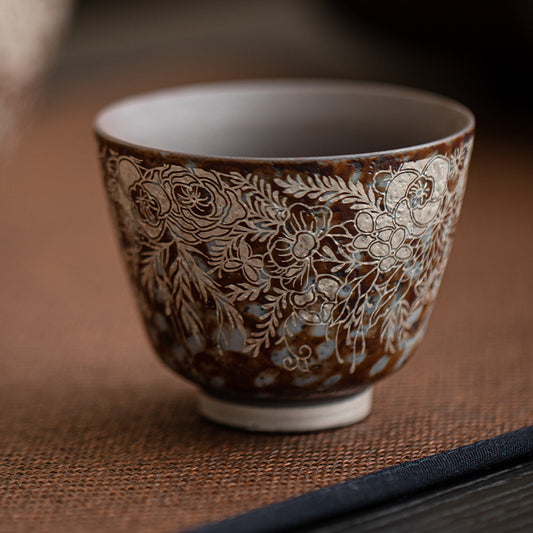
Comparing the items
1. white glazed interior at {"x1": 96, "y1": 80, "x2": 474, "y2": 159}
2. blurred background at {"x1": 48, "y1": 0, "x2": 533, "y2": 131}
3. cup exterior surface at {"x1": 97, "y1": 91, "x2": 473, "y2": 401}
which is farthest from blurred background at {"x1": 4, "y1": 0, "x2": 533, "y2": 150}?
cup exterior surface at {"x1": 97, "y1": 91, "x2": 473, "y2": 401}

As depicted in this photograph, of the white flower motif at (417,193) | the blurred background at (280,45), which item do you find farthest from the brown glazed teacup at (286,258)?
the blurred background at (280,45)

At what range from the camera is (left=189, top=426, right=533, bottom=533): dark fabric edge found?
34cm

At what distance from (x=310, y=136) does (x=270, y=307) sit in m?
0.15

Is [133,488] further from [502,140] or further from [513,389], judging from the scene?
[502,140]

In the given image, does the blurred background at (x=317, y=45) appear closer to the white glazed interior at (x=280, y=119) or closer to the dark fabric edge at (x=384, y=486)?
the white glazed interior at (x=280, y=119)

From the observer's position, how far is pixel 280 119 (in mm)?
504

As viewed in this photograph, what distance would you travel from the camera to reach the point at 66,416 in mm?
475

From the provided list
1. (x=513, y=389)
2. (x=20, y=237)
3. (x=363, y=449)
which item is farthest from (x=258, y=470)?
(x=20, y=237)

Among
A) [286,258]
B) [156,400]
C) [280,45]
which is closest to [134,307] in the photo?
[156,400]

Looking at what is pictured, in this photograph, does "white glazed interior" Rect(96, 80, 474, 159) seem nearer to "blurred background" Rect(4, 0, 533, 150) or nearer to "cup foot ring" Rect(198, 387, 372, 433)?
"cup foot ring" Rect(198, 387, 372, 433)

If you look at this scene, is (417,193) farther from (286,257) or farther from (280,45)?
(280,45)

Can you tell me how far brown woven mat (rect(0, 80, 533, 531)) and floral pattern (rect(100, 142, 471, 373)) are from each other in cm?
5

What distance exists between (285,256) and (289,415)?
99 millimetres

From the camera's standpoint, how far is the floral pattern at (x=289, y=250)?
0.37 metres
